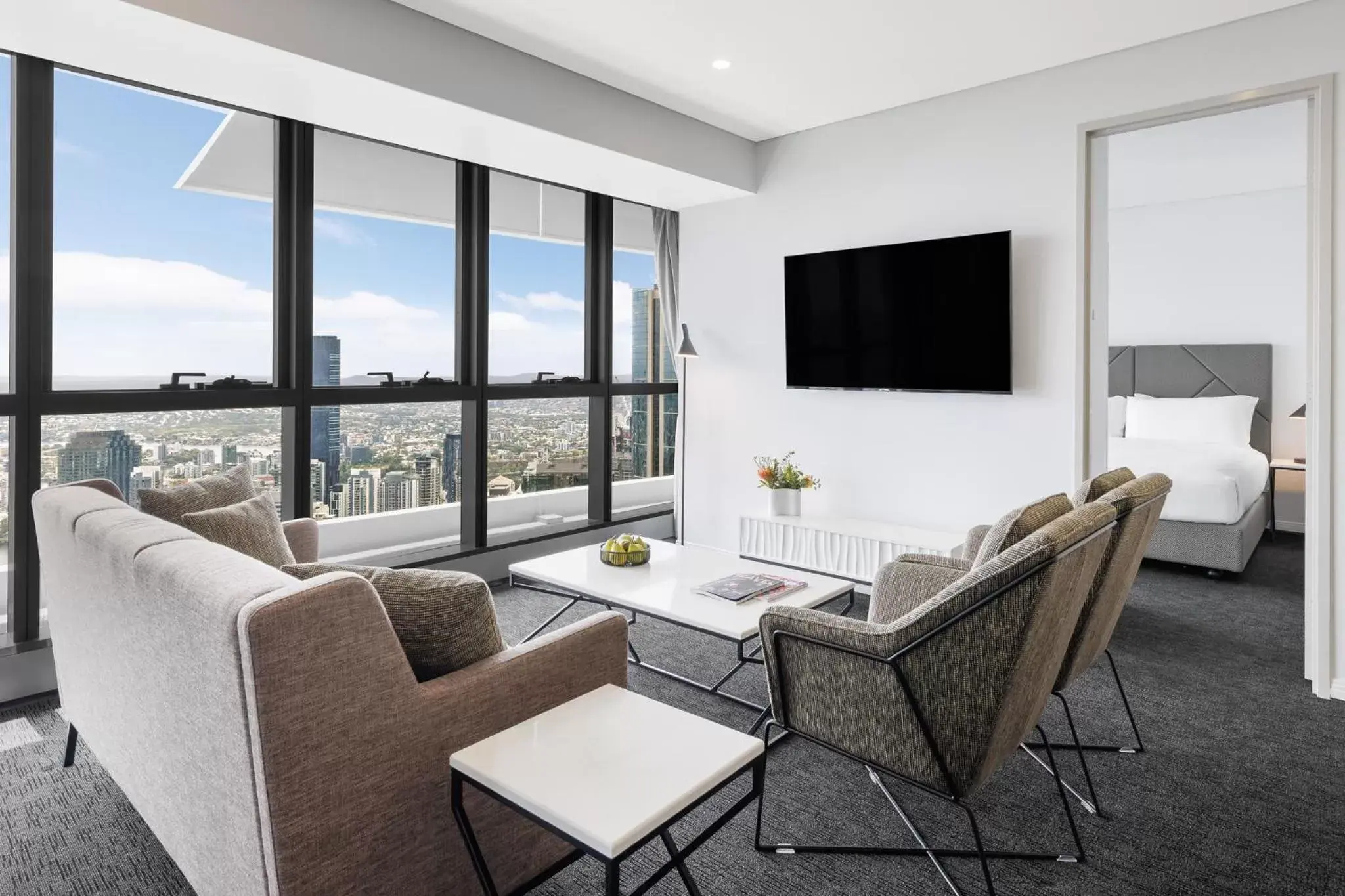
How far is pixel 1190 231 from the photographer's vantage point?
6.46 meters

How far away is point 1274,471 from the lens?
6.05 metres

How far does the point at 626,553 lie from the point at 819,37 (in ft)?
7.58

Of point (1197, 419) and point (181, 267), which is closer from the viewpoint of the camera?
point (181, 267)

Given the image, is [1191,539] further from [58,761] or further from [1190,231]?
[58,761]

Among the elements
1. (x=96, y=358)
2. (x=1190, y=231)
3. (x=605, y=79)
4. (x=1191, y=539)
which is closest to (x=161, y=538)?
(x=96, y=358)

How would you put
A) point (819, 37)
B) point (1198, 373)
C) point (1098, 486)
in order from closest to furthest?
point (1098, 486) → point (819, 37) → point (1198, 373)

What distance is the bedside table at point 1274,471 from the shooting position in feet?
19.1

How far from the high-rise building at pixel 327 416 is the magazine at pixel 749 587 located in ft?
6.88

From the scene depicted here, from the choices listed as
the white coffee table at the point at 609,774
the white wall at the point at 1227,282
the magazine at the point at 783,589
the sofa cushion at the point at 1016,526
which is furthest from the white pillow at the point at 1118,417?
the white coffee table at the point at 609,774

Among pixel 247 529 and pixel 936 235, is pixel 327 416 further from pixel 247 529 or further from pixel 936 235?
pixel 936 235

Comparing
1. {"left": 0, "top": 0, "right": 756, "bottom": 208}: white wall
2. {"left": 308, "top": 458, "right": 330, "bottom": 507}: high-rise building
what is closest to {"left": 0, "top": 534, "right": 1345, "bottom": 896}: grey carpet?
{"left": 308, "top": 458, "right": 330, "bottom": 507}: high-rise building

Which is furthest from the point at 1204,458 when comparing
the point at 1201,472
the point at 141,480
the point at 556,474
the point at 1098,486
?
the point at 141,480

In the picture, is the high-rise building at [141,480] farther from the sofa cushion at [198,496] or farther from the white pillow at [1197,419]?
the white pillow at [1197,419]

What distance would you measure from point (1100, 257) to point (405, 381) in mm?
3508
